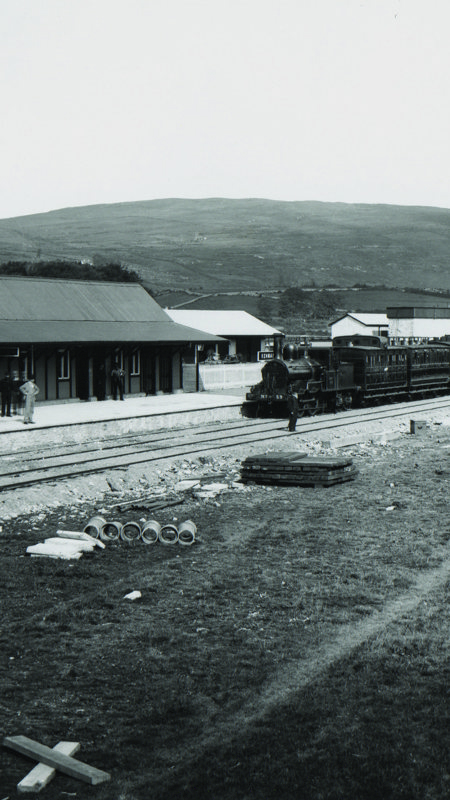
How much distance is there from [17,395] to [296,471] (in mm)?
15950

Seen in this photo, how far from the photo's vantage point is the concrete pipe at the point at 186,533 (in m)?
14.5

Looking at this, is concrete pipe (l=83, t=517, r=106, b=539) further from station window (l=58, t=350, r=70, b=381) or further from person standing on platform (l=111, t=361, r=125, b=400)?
person standing on platform (l=111, t=361, r=125, b=400)

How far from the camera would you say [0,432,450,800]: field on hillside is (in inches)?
275

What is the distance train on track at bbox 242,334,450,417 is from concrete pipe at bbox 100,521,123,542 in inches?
667

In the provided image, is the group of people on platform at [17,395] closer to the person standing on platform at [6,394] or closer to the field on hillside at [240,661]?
the person standing on platform at [6,394]

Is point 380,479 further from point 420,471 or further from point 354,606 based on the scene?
→ point 354,606

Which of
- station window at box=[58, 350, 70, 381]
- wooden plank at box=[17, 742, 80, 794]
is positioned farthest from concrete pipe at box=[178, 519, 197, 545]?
station window at box=[58, 350, 70, 381]

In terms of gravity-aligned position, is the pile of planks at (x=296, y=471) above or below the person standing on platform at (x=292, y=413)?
below

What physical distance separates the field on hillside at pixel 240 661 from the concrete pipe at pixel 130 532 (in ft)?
0.94

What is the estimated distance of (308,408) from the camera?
34125mm

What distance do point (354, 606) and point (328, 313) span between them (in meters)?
101

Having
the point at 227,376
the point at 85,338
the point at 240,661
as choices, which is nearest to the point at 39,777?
the point at 240,661

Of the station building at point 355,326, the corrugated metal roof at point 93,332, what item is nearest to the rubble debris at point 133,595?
the corrugated metal roof at point 93,332

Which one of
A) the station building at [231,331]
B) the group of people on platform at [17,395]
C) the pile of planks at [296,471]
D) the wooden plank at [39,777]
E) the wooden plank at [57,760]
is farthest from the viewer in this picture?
the station building at [231,331]
